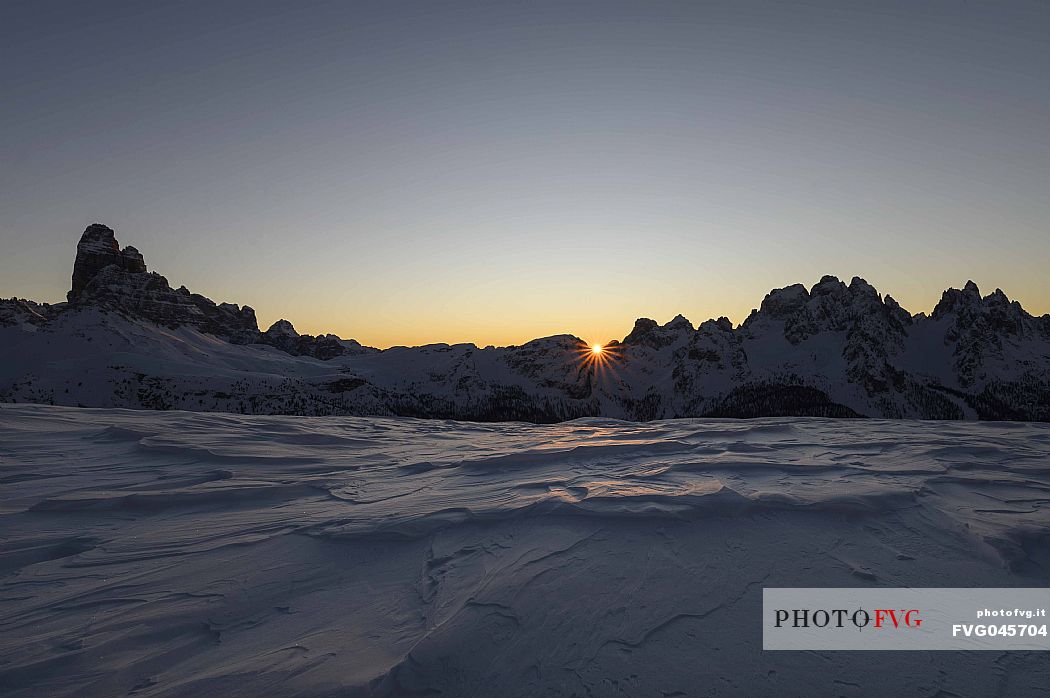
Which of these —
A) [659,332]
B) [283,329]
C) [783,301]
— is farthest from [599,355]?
[283,329]

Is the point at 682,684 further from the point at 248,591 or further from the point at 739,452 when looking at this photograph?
the point at 739,452

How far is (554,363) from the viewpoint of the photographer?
11312cm

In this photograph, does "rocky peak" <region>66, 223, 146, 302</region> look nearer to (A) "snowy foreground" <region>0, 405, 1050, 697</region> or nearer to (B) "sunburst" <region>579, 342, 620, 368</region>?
(B) "sunburst" <region>579, 342, 620, 368</region>

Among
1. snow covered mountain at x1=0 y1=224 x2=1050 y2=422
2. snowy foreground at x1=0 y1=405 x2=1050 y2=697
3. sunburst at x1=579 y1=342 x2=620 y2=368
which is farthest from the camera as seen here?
sunburst at x1=579 y1=342 x2=620 y2=368

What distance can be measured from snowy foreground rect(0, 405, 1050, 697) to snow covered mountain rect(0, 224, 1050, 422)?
71.2 metres

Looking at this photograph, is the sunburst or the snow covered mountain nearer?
the snow covered mountain

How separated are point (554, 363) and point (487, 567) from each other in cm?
11042

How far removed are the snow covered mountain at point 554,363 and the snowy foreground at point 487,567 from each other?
7122 centimetres

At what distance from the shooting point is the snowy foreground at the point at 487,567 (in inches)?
77.6

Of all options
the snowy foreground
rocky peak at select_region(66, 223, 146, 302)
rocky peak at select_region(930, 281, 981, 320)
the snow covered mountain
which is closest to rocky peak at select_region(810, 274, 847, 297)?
the snow covered mountain

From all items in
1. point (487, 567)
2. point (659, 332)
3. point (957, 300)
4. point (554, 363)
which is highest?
point (957, 300)

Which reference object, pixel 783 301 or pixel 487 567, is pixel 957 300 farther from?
pixel 487 567

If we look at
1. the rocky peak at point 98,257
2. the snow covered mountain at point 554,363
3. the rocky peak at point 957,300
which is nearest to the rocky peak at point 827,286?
the snow covered mountain at point 554,363

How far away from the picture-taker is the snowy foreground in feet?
6.47
